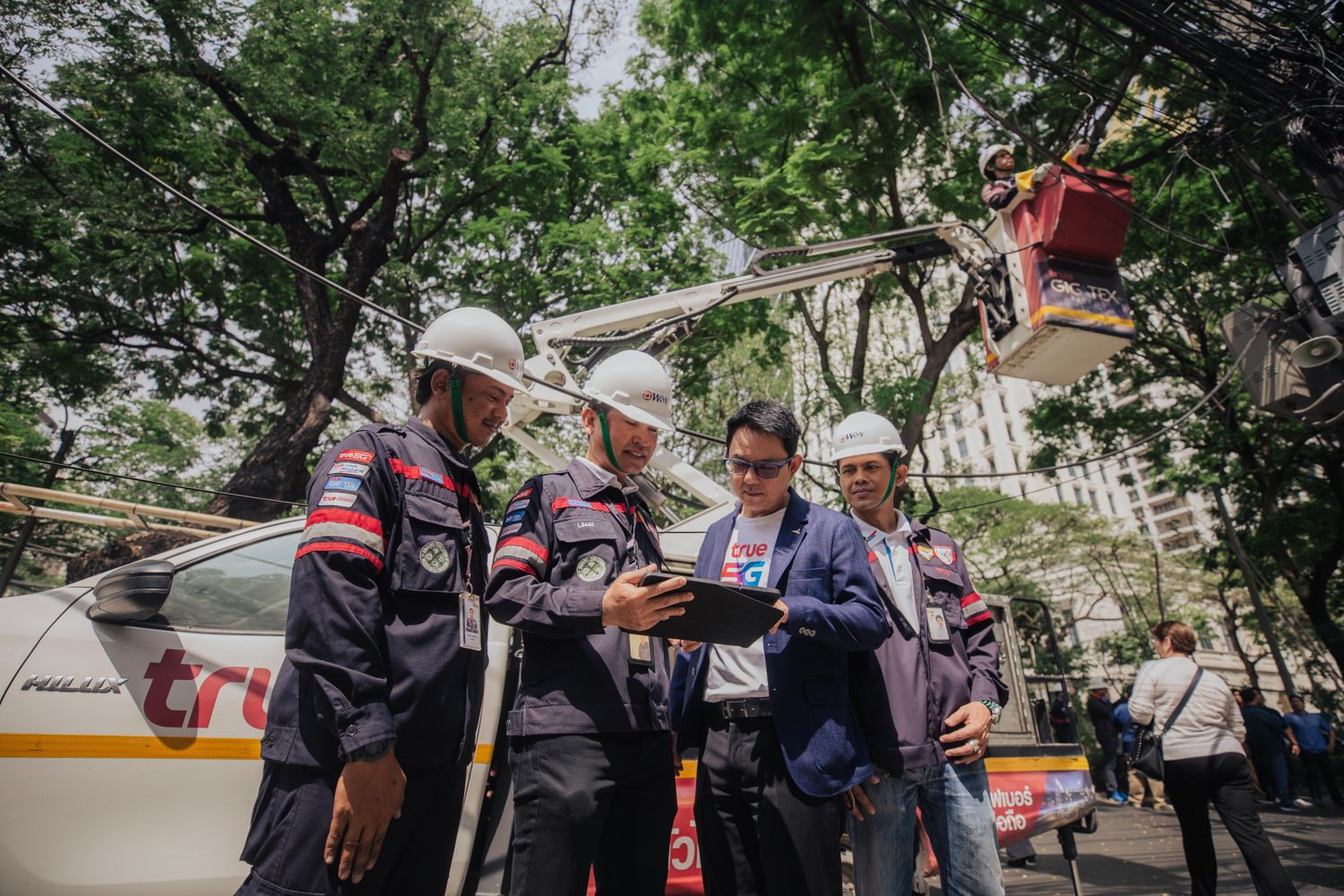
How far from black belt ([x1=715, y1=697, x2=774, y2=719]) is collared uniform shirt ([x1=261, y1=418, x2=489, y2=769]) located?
764 mm

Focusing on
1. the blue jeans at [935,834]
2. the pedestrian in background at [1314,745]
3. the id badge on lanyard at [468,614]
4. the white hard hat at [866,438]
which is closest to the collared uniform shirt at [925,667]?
the blue jeans at [935,834]

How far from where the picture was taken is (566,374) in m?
6.19

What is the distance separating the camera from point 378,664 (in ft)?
5.48

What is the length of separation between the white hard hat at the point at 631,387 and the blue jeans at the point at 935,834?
4.88 feet

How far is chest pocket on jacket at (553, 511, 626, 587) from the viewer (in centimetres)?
208

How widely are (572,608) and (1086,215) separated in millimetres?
5585

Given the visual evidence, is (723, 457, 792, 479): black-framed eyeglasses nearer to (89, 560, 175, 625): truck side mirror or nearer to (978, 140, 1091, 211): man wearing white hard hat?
(89, 560, 175, 625): truck side mirror

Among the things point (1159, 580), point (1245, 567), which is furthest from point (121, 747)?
point (1159, 580)

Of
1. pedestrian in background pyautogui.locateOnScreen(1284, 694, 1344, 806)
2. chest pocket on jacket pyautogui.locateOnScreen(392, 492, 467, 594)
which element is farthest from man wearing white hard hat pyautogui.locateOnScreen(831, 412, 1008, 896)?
pedestrian in background pyautogui.locateOnScreen(1284, 694, 1344, 806)

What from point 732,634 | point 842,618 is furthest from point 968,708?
point 732,634

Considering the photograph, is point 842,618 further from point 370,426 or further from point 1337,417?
point 1337,417

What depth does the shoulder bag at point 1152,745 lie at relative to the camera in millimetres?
4371

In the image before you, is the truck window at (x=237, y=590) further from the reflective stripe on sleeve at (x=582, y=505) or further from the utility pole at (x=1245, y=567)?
the utility pole at (x=1245, y=567)

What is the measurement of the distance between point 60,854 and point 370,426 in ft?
6.25
